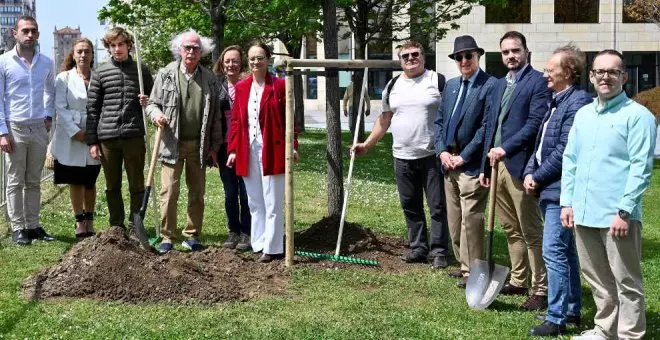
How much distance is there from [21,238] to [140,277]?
9.18 feet

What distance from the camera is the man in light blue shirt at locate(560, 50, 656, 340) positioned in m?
5.51

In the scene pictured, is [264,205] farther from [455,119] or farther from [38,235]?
[38,235]

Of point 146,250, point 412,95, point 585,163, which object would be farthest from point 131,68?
point 585,163

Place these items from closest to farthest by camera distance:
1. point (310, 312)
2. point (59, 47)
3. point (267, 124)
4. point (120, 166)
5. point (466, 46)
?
point (310, 312) < point (466, 46) < point (267, 124) < point (120, 166) < point (59, 47)

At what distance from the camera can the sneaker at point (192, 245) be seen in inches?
376

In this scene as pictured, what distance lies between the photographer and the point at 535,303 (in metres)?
7.11

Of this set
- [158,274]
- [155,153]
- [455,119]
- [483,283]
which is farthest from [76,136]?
[483,283]

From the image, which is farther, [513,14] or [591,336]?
[513,14]

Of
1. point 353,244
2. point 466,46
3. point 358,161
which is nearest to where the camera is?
point 466,46

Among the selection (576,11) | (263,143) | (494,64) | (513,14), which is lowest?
(263,143)

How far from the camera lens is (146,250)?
8508mm

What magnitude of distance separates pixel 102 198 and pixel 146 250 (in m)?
5.70

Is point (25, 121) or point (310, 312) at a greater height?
point (25, 121)

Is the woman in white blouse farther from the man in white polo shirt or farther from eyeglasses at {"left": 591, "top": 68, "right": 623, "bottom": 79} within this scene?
eyeglasses at {"left": 591, "top": 68, "right": 623, "bottom": 79}
